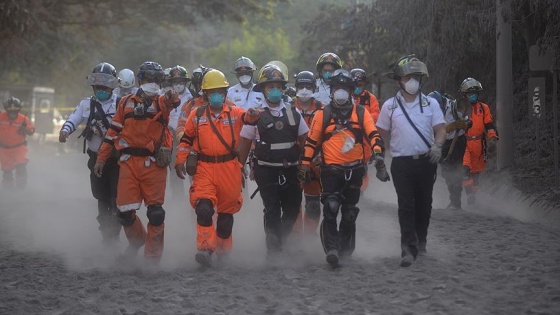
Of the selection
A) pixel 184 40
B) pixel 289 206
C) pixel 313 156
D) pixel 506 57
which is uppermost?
pixel 184 40

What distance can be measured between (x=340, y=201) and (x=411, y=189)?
2.36 feet

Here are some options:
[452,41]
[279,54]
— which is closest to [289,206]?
[452,41]

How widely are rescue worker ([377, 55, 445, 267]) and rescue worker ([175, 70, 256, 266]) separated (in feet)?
4.93

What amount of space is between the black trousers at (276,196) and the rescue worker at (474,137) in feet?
16.9

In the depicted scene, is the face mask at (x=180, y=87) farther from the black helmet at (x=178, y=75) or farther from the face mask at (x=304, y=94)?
the face mask at (x=304, y=94)

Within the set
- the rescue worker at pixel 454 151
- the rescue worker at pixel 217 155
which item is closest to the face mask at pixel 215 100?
the rescue worker at pixel 217 155

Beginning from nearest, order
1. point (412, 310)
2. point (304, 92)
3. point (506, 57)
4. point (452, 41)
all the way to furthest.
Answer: point (412, 310) → point (304, 92) → point (506, 57) → point (452, 41)

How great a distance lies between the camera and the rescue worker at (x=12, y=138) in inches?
712

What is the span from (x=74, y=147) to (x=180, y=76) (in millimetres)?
25274

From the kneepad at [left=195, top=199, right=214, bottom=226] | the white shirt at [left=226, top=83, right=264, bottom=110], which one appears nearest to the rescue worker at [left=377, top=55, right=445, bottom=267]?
the kneepad at [left=195, top=199, right=214, bottom=226]

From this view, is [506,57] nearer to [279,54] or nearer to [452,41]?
[452,41]

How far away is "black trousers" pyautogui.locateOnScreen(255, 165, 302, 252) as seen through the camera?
28.9 feet

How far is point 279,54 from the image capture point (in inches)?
2813

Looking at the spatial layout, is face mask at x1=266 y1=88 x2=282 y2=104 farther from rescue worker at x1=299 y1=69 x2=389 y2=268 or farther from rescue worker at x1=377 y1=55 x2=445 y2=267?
rescue worker at x1=377 y1=55 x2=445 y2=267
